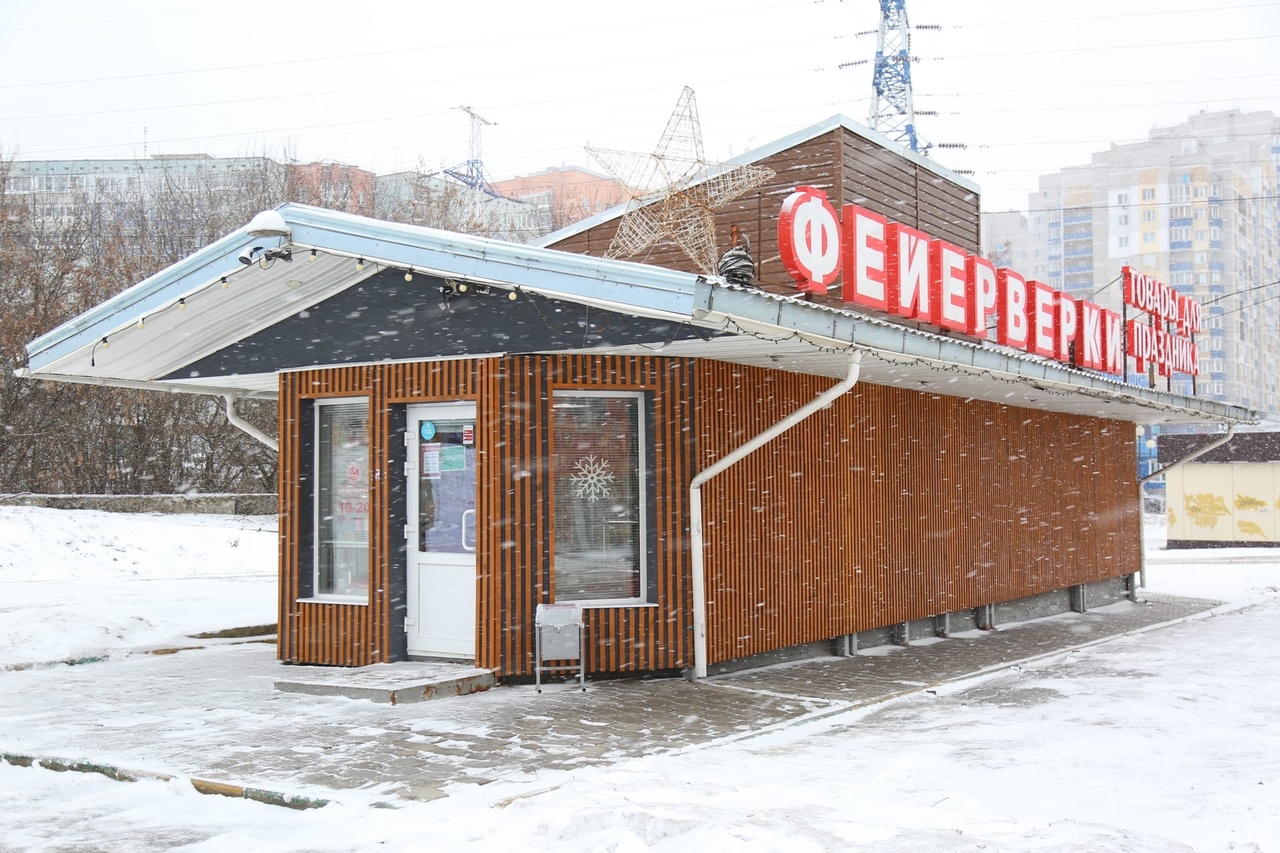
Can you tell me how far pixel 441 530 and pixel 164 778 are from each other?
147 inches

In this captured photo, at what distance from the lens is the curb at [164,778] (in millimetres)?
5852

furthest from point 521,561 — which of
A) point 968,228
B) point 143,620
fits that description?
point 968,228

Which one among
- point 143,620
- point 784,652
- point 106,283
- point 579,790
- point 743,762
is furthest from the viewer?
point 106,283

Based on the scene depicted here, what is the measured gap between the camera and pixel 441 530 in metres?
9.77

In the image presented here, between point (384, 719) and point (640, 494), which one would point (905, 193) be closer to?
point (640, 494)

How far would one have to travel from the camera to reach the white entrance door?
378 inches

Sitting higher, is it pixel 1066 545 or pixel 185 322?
pixel 185 322

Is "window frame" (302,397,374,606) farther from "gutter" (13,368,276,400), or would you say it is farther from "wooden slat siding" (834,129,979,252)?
"wooden slat siding" (834,129,979,252)

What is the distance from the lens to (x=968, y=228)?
15.9 metres

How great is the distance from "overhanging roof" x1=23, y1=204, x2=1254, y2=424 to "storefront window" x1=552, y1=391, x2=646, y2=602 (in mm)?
716

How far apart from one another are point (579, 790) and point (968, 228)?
1220cm

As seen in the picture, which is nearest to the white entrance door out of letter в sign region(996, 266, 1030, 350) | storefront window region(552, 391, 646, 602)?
storefront window region(552, 391, 646, 602)

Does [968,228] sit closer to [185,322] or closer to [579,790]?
[185,322]

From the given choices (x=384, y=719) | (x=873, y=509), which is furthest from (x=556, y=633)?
(x=873, y=509)
